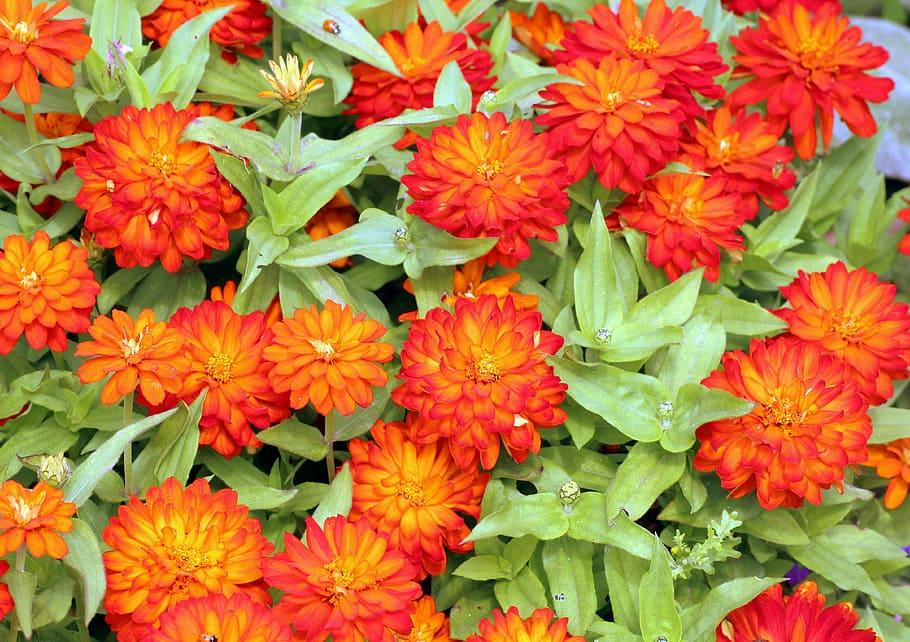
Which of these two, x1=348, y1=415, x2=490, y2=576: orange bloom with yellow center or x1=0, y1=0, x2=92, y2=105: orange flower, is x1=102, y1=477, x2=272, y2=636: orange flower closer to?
x1=348, y1=415, x2=490, y2=576: orange bloom with yellow center

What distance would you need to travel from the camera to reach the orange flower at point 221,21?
145 cm

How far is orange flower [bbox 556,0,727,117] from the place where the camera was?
1382mm

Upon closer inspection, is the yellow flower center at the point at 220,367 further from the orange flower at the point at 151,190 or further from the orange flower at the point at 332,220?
the orange flower at the point at 332,220

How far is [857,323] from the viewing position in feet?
4.26

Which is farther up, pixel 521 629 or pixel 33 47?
pixel 33 47

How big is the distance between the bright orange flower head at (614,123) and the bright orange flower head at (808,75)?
0.76ft

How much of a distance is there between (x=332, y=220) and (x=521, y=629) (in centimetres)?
61

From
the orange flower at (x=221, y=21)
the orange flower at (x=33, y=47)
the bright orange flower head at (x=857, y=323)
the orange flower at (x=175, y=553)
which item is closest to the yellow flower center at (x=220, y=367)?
the orange flower at (x=175, y=553)

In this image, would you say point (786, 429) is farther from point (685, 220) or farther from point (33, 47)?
point (33, 47)

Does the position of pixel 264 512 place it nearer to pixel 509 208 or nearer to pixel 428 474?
pixel 428 474

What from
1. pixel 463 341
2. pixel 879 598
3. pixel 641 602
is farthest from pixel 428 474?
pixel 879 598

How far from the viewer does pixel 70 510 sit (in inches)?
39.6

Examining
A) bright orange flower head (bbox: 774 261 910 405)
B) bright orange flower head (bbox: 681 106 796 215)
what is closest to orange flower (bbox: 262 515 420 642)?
bright orange flower head (bbox: 774 261 910 405)

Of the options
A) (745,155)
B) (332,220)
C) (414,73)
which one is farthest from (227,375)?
→ (745,155)
